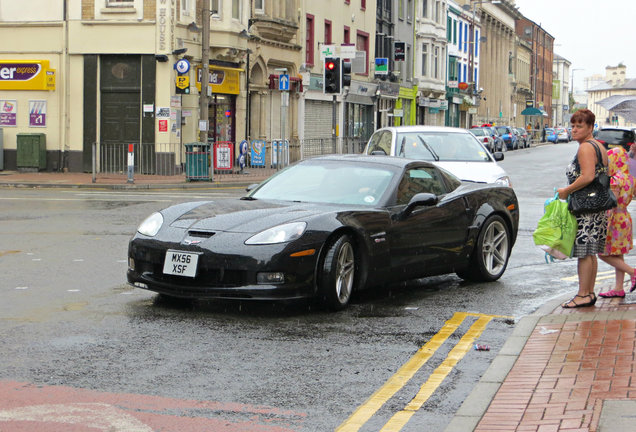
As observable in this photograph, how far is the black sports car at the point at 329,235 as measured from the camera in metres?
7.73

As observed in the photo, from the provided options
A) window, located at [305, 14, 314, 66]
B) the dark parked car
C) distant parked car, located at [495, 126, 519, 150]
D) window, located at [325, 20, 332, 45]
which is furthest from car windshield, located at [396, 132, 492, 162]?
distant parked car, located at [495, 126, 519, 150]

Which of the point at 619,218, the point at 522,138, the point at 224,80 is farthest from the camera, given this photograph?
the point at 522,138

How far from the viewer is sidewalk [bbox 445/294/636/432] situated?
4.77 metres

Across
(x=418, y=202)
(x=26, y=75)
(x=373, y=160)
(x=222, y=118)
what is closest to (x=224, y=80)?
(x=222, y=118)

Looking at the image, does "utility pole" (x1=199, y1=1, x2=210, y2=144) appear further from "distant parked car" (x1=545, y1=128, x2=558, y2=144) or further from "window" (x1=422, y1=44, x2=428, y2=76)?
"distant parked car" (x1=545, y1=128, x2=558, y2=144)

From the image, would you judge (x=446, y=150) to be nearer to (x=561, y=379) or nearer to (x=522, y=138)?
(x=561, y=379)

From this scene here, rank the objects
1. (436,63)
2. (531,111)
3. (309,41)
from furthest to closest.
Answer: (531,111)
(436,63)
(309,41)

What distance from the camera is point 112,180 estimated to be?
26.6 m

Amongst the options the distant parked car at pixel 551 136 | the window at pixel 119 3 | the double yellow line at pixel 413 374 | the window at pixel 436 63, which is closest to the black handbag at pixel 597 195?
the double yellow line at pixel 413 374

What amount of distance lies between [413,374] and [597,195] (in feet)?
9.54

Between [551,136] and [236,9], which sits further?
[551,136]

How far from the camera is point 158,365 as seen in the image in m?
6.11

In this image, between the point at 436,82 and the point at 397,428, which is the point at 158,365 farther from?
the point at 436,82

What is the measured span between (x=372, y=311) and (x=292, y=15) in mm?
32706
